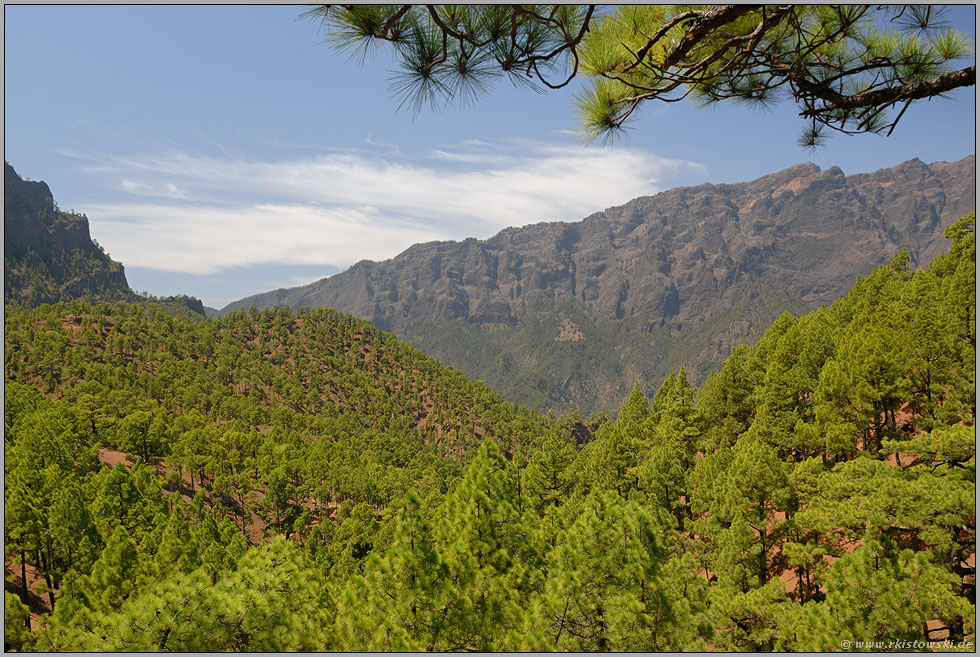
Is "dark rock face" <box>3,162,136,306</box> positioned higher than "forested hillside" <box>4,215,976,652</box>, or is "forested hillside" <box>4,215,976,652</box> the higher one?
"dark rock face" <box>3,162,136,306</box>

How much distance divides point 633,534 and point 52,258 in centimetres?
22079

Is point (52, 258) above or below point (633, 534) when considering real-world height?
above

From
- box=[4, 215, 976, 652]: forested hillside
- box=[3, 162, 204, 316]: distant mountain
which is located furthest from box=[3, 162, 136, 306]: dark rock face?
box=[4, 215, 976, 652]: forested hillside

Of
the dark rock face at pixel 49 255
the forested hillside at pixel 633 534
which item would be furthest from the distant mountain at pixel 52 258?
the forested hillside at pixel 633 534

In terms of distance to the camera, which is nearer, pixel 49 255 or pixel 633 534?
pixel 633 534

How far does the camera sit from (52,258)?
535 feet

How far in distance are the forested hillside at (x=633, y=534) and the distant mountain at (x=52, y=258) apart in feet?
480

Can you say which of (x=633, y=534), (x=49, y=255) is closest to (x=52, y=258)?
(x=49, y=255)

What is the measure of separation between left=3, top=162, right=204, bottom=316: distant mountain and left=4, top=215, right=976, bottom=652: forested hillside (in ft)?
480

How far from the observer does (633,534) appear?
25.9ft

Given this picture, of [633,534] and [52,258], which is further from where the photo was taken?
[52,258]

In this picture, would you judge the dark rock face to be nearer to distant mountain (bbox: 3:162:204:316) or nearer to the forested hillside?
distant mountain (bbox: 3:162:204:316)

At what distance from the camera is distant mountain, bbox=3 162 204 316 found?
145750 millimetres

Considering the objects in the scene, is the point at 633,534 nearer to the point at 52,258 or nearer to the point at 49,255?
the point at 52,258
